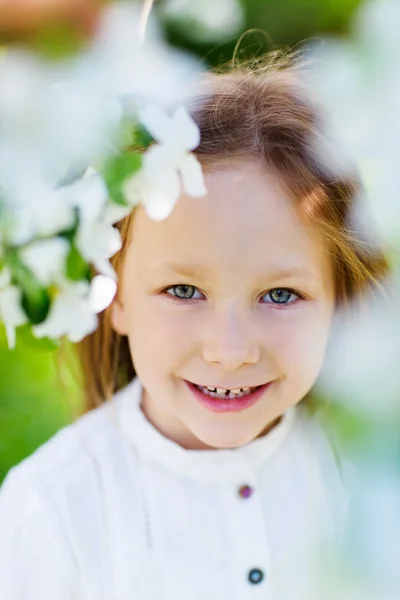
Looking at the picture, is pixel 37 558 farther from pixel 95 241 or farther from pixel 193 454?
pixel 95 241

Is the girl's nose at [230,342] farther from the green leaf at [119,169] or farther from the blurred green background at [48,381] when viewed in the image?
the blurred green background at [48,381]

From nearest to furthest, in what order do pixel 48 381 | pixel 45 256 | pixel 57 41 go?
pixel 45 256 → pixel 48 381 → pixel 57 41

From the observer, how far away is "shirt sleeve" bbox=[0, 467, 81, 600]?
131 cm

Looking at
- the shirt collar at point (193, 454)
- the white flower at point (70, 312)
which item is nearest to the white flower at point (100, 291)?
the white flower at point (70, 312)

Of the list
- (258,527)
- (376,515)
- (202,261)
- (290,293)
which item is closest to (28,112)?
(202,261)

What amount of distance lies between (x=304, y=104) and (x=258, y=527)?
0.67 metres

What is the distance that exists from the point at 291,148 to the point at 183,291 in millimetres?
264

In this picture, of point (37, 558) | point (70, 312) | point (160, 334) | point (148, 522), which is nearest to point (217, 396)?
point (160, 334)

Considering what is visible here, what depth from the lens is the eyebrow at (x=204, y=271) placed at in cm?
119

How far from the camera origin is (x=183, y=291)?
1264mm

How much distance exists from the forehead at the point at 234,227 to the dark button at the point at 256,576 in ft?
1.59

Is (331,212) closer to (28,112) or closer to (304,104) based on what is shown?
(304,104)

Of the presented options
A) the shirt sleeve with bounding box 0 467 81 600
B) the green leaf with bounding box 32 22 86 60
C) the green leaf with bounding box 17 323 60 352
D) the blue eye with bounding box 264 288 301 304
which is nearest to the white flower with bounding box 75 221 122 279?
the green leaf with bounding box 17 323 60 352

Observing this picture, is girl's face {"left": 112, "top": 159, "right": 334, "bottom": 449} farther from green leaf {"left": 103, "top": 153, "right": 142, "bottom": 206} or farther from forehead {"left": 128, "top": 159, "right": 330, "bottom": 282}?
green leaf {"left": 103, "top": 153, "right": 142, "bottom": 206}
